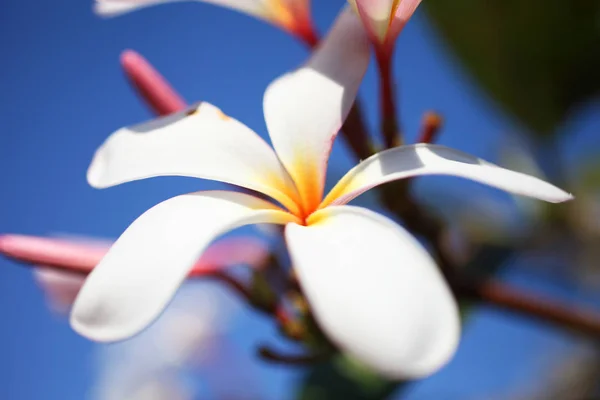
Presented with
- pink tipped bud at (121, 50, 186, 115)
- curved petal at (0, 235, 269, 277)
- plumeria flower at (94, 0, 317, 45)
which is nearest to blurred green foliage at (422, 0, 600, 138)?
plumeria flower at (94, 0, 317, 45)

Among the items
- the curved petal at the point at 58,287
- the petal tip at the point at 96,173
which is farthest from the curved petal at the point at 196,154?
the curved petal at the point at 58,287

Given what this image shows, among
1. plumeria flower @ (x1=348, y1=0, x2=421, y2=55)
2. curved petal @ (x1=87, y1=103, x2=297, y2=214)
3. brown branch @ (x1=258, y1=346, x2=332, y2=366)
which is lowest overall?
brown branch @ (x1=258, y1=346, x2=332, y2=366)

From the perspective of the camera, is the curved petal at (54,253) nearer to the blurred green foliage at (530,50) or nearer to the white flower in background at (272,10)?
the white flower in background at (272,10)

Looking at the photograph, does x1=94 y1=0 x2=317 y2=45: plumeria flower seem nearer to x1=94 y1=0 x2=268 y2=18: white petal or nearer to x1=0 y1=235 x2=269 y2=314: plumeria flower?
x1=94 y1=0 x2=268 y2=18: white petal

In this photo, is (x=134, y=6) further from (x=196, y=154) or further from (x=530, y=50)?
(x=530, y=50)

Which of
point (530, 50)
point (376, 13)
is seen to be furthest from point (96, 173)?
point (530, 50)

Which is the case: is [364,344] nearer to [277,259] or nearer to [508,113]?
[277,259]

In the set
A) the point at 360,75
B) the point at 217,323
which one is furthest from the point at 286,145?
the point at 217,323
